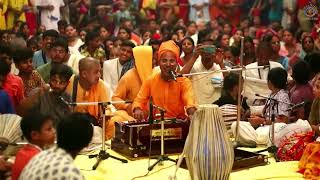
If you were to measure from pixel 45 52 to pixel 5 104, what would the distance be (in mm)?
2250

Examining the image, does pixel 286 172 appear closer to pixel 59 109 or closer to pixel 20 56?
pixel 59 109

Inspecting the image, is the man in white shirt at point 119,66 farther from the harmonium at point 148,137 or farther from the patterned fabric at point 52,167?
the patterned fabric at point 52,167

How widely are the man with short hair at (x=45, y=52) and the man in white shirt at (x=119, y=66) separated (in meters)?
0.74

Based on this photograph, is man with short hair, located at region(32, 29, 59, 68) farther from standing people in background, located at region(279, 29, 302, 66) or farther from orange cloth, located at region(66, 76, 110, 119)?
standing people in background, located at region(279, 29, 302, 66)

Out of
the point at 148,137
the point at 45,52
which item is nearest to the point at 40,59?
the point at 45,52

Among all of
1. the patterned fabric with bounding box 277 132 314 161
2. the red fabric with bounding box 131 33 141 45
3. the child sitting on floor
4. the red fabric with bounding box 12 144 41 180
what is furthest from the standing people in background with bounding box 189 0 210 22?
the red fabric with bounding box 12 144 41 180

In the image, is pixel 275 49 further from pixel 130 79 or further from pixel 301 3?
pixel 301 3

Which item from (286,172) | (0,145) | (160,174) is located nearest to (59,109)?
(0,145)

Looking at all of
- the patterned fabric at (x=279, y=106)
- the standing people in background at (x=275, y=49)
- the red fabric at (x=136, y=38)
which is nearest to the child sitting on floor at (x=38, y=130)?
the patterned fabric at (x=279, y=106)

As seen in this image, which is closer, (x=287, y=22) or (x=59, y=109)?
(x=59, y=109)

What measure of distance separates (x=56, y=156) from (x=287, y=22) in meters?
9.83

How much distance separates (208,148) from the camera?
470 cm

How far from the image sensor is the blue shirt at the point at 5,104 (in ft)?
19.4

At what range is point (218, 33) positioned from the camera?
12.3 m
